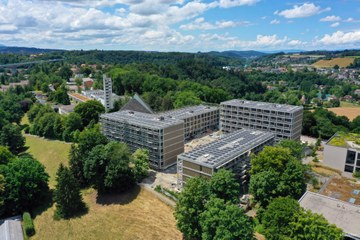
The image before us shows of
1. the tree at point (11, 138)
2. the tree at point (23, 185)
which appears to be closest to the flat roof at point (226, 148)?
the tree at point (23, 185)

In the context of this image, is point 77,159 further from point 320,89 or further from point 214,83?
point 320,89

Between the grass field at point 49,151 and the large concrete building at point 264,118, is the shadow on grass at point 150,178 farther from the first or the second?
the large concrete building at point 264,118

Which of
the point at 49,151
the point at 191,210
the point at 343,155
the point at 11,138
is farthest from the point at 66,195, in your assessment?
the point at 343,155

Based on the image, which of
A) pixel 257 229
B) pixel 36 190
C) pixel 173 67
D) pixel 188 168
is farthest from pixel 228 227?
pixel 173 67

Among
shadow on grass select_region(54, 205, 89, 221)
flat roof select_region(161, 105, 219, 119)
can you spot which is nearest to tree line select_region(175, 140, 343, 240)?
shadow on grass select_region(54, 205, 89, 221)

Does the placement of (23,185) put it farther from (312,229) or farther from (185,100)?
(185,100)

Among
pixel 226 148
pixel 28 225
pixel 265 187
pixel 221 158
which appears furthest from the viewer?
pixel 226 148
